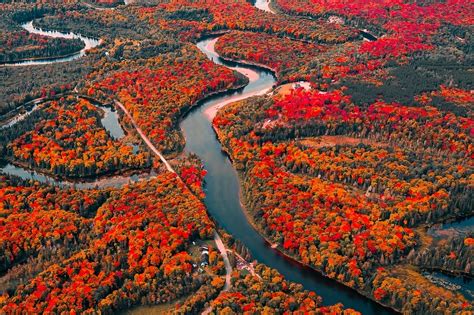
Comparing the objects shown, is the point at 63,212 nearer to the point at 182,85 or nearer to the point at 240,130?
the point at 240,130

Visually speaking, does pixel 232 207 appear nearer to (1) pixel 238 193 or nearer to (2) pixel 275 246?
(1) pixel 238 193

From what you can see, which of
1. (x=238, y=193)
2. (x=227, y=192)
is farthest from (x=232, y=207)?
(x=227, y=192)

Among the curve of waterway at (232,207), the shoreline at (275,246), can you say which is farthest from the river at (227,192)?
the shoreline at (275,246)

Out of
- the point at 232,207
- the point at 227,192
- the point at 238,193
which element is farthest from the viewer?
the point at 227,192

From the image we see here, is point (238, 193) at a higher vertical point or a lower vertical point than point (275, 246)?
higher

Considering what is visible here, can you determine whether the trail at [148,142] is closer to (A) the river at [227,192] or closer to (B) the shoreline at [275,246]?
(A) the river at [227,192]

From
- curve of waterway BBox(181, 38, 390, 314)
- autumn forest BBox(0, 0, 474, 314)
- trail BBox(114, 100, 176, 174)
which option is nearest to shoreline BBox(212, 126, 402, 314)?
autumn forest BBox(0, 0, 474, 314)

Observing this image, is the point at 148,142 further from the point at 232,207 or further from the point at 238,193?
the point at 232,207

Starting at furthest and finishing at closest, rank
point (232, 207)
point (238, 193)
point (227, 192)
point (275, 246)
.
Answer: point (227, 192) < point (238, 193) < point (232, 207) < point (275, 246)

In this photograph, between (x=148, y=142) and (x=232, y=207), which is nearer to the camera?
(x=232, y=207)

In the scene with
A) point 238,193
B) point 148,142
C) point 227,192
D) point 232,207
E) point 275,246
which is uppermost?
point 148,142
